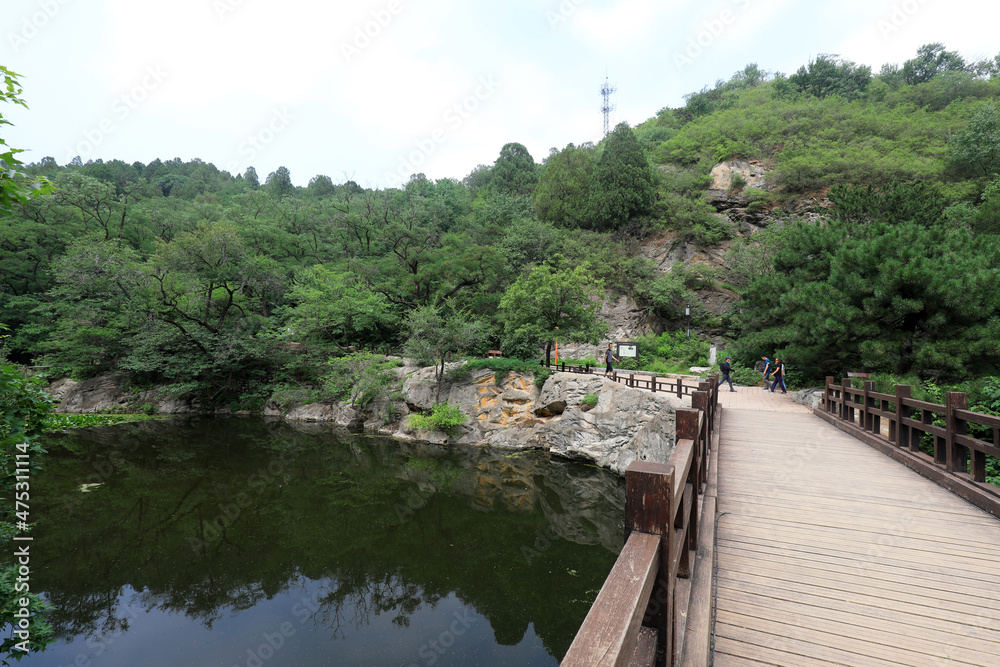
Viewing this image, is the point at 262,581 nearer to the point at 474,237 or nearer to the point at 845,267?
the point at 845,267

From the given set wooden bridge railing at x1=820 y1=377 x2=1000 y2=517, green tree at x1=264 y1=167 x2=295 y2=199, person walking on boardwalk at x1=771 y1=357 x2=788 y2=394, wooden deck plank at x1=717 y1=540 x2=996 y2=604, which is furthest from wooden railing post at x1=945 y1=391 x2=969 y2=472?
green tree at x1=264 y1=167 x2=295 y2=199

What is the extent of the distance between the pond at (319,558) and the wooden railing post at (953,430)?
5198 millimetres

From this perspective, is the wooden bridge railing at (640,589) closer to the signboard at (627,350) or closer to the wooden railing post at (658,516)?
the wooden railing post at (658,516)

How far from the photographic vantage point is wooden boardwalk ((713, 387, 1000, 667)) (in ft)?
7.22

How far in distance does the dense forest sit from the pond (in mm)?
7068

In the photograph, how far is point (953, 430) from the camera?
4.45 m

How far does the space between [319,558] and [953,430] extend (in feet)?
32.7

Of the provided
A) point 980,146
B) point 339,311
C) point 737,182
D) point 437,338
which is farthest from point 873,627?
point 980,146

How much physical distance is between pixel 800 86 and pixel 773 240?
31.5 metres

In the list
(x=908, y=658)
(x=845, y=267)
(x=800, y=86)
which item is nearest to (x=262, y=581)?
(x=908, y=658)

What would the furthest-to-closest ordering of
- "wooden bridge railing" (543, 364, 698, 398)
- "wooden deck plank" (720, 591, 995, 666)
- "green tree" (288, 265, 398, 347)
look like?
"green tree" (288, 265, 398, 347) → "wooden bridge railing" (543, 364, 698, 398) → "wooden deck plank" (720, 591, 995, 666)

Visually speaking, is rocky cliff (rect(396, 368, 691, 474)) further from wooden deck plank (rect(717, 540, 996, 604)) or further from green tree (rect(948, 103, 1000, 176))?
green tree (rect(948, 103, 1000, 176))

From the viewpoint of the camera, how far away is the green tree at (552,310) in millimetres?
16953

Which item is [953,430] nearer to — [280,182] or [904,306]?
[904,306]
